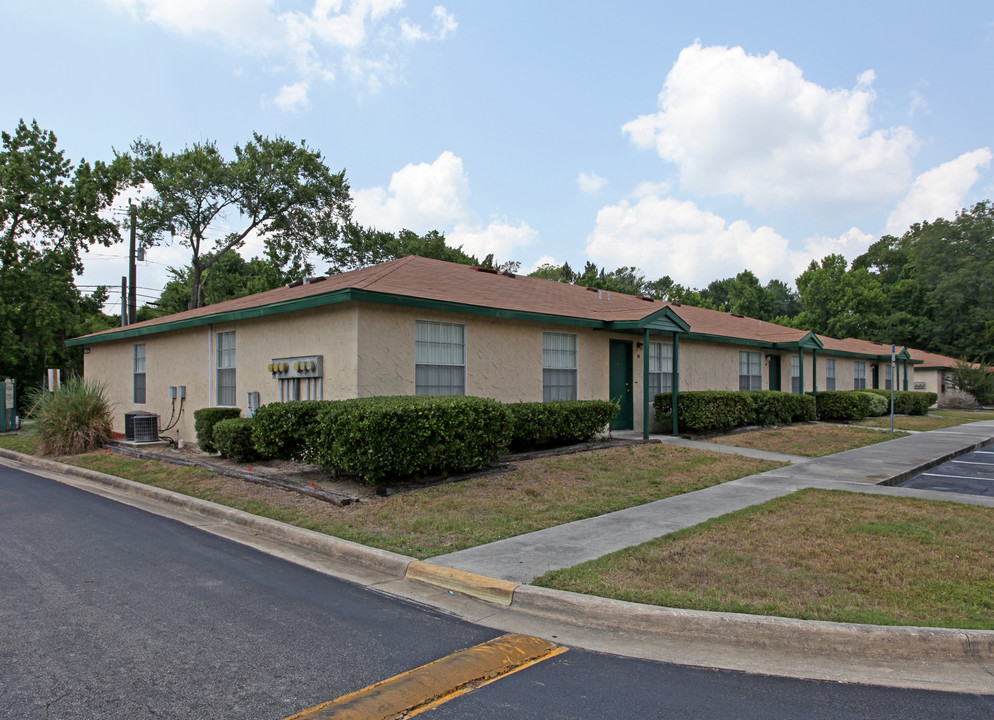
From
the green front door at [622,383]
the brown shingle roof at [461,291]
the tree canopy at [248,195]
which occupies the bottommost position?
the green front door at [622,383]

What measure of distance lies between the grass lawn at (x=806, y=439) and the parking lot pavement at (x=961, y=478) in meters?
1.93

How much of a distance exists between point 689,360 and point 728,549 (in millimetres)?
12576

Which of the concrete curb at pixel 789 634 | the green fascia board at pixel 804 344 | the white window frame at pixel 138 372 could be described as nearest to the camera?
the concrete curb at pixel 789 634

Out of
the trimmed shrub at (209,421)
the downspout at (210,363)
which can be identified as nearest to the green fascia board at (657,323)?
the trimmed shrub at (209,421)

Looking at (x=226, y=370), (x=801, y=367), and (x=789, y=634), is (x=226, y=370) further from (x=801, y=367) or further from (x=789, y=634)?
(x=801, y=367)

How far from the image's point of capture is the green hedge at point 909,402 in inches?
1025

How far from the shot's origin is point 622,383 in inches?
627

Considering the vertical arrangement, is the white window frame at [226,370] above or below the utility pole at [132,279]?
below

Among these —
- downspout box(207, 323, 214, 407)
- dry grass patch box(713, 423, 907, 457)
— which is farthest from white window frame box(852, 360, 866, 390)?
downspout box(207, 323, 214, 407)

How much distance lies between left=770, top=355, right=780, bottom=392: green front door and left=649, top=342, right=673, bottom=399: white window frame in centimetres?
680

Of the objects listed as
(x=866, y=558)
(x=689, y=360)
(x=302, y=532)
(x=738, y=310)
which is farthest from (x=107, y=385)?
(x=738, y=310)

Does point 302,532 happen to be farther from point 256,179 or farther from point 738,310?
point 738,310

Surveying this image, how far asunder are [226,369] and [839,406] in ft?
63.1

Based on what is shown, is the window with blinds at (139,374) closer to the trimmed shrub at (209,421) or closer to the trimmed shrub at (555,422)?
the trimmed shrub at (209,421)
